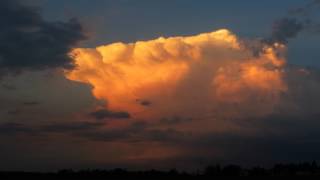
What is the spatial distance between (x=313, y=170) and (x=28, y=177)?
51.3 meters

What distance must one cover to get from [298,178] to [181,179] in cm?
2025

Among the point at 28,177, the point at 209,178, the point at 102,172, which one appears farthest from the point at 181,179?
the point at 28,177

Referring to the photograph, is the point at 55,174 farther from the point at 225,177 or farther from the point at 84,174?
the point at 225,177

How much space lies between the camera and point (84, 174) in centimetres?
16312

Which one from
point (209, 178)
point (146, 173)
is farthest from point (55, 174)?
point (209, 178)

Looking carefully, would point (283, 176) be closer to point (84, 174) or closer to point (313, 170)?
point (313, 170)

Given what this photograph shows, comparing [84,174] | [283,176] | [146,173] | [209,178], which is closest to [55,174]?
[84,174]

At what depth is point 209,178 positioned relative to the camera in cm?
15875

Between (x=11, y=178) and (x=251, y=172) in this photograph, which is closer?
(x=11, y=178)

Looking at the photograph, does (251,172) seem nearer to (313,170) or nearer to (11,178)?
(313,170)

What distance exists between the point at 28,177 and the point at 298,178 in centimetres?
4513

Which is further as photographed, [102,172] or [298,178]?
[102,172]

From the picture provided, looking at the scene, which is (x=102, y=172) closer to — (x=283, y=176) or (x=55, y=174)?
(x=55, y=174)

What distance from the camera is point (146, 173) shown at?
6590 inches
